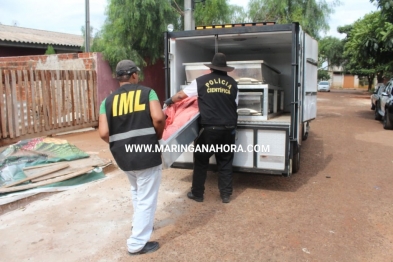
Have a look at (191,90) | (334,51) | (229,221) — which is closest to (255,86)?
(191,90)

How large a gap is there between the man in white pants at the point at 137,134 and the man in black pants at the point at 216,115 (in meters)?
1.23

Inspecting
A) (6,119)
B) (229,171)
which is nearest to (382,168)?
(229,171)

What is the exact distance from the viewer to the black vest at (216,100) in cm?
432

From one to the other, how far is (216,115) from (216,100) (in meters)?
0.19

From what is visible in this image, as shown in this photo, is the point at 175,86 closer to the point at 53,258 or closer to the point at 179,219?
the point at 179,219

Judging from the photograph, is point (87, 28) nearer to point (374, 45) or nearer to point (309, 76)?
point (309, 76)

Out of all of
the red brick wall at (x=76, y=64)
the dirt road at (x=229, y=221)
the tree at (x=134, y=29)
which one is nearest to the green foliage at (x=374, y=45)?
the tree at (x=134, y=29)

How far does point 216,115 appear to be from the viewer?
431 centimetres

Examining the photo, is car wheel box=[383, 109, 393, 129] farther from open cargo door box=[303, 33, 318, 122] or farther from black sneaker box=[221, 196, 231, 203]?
black sneaker box=[221, 196, 231, 203]

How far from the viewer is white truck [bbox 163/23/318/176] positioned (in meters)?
4.55

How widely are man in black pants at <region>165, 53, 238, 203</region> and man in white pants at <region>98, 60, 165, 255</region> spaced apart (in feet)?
4.02

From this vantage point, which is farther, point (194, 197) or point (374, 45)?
point (374, 45)

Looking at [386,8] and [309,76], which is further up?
[386,8]

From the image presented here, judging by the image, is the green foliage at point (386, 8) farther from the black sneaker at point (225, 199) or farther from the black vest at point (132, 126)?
the black vest at point (132, 126)
